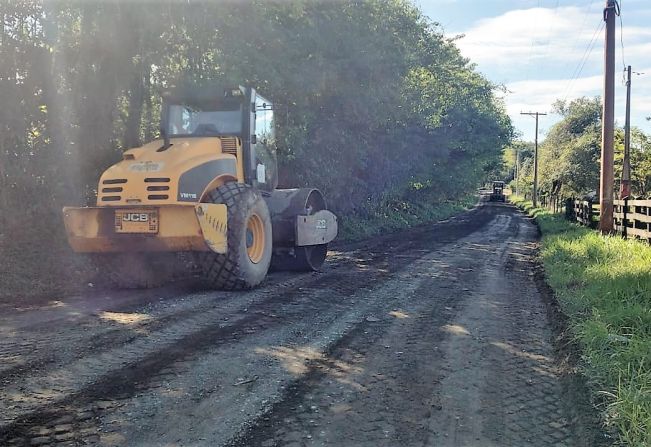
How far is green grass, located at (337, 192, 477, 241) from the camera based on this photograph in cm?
1994

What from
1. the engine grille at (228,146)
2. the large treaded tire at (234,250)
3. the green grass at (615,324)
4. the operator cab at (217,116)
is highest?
the operator cab at (217,116)

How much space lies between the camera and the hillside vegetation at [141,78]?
30.5ft

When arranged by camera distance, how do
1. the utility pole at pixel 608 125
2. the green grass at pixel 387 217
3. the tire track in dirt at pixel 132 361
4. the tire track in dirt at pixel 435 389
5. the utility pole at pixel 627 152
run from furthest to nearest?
the utility pole at pixel 627 152 < the green grass at pixel 387 217 < the utility pole at pixel 608 125 < the tire track in dirt at pixel 132 361 < the tire track in dirt at pixel 435 389

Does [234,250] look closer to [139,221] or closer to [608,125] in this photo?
[139,221]

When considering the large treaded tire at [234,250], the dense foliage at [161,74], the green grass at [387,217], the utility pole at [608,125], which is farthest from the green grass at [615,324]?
the green grass at [387,217]

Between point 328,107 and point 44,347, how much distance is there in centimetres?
1203

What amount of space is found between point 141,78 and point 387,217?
60.0 ft

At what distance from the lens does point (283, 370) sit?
184 inches

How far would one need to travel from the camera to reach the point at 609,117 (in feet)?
48.3

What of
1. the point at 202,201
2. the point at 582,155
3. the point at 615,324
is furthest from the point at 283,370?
the point at 582,155

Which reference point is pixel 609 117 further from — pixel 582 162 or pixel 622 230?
pixel 582 162

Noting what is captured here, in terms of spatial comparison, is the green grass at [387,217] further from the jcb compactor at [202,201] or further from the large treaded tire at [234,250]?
the large treaded tire at [234,250]

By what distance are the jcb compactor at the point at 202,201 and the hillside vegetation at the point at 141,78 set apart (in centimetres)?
176

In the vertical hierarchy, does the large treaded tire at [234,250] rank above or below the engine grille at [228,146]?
below
